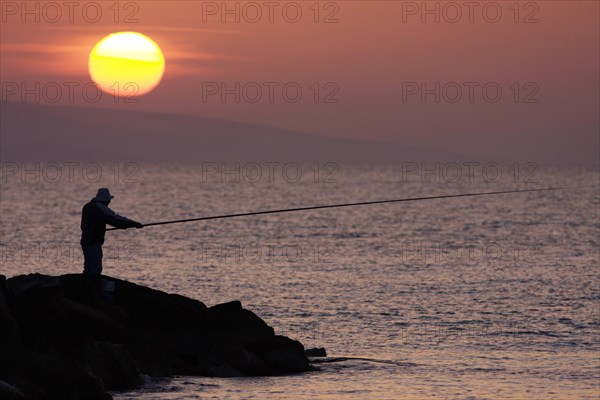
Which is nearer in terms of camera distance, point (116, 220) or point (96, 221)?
point (116, 220)

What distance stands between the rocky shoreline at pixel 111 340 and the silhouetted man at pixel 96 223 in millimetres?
587

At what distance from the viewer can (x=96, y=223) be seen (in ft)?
54.3

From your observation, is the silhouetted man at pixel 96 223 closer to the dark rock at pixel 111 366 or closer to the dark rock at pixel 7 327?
the dark rock at pixel 111 366

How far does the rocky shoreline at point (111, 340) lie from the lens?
13328 millimetres

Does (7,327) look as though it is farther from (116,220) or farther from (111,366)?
(116,220)

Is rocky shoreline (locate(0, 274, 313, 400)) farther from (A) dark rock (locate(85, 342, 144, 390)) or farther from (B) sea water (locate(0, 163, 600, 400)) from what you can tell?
(B) sea water (locate(0, 163, 600, 400))

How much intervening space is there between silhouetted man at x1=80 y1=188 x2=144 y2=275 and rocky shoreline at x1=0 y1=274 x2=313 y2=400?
587 millimetres

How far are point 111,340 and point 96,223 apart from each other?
181 cm

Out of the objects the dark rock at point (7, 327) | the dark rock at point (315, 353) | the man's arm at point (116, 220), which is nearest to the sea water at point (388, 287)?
the dark rock at point (315, 353)

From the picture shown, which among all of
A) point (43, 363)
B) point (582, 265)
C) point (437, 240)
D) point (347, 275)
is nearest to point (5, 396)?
point (43, 363)

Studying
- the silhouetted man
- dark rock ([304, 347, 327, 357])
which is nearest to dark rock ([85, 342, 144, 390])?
the silhouetted man

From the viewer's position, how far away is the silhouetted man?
642 inches

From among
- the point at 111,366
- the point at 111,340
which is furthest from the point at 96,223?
the point at 111,366

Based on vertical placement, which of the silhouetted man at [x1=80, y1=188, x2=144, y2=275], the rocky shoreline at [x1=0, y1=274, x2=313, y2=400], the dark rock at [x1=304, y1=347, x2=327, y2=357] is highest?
the silhouetted man at [x1=80, y1=188, x2=144, y2=275]
